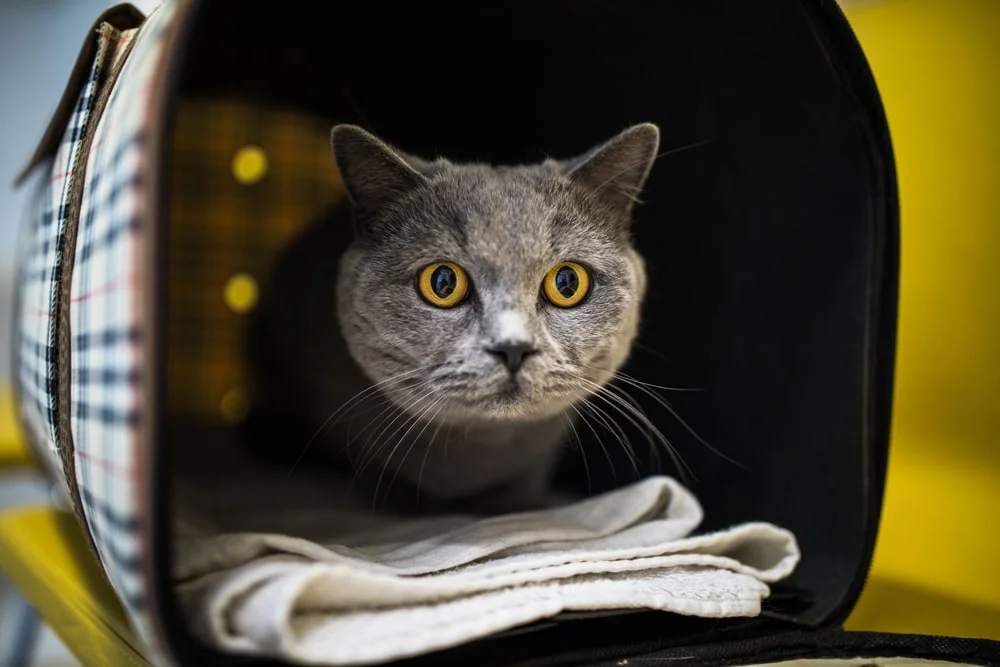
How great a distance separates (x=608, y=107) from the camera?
1.27 m

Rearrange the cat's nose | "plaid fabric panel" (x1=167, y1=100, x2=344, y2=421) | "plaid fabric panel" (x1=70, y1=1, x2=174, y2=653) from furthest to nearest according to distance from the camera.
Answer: "plaid fabric panel" (x1=167, y1=100, x2=344, y2=421), the cat's nose, "plaid fabric panel" (x1=70, y1=1, x2=174, y2=653)

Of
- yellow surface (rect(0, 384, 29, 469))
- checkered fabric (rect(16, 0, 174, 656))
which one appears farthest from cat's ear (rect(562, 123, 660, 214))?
yellow surface (rect(0, 384, 29, 469))

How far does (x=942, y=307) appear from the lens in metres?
1.29

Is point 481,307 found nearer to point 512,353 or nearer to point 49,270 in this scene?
point 512,353

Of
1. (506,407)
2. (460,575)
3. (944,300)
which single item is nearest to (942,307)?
(944,300)

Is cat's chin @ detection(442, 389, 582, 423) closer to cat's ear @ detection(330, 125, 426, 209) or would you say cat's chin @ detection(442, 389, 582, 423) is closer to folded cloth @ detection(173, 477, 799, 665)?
folded cloth @ detection(173, 477, 799, 665)

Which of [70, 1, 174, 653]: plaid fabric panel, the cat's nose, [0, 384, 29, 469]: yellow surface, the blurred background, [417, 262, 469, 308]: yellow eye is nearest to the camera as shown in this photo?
[70, 1, 174, 653]: plaid fabric panel

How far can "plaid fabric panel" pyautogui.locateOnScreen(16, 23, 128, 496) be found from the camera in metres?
0.92

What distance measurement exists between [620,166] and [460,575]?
1.88 feet

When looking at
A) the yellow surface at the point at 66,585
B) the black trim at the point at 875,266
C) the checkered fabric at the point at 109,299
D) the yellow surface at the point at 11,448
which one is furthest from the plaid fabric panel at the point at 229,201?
the black trim at the point at 875,266

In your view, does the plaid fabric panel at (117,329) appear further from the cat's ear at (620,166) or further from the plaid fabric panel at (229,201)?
the plaid fabric panel at (229,201)

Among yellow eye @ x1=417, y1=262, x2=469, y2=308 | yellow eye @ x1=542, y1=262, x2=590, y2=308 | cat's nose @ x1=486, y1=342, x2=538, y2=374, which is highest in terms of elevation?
yellow eye @ x1=542, y1=262, x2=590, y2=308

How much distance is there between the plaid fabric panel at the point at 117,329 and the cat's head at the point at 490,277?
312 mm

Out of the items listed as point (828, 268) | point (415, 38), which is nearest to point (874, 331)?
point (828, 268)
